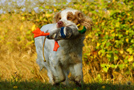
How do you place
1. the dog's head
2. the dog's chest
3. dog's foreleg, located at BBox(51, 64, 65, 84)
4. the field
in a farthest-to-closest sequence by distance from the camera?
the field < dog's foreleg, located at BBox(51, 64, 65, 84) < the dog's chest < the dog's head

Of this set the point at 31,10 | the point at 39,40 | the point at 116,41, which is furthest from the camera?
the point at 31,10

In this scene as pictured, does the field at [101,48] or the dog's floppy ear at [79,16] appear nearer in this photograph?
the dog's floppy ear at [79,16]

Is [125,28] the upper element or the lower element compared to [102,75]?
upper

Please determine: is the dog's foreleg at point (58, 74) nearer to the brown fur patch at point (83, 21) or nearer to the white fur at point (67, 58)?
the white fur at point (67, 58)

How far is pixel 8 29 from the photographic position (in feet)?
23.5

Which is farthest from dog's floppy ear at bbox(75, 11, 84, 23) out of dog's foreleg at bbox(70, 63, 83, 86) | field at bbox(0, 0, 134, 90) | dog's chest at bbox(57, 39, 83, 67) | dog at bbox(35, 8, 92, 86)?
field at bbox(0, 0, 134, 90)

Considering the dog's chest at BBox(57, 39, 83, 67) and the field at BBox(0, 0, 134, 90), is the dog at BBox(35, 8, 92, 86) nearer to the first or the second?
the dog's chest at BBox(57, 39, 83, 67)

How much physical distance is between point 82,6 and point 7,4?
283cm

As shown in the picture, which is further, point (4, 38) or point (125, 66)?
point (4, 38)

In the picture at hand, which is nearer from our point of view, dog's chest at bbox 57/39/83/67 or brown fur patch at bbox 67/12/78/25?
brown fur patch at bbox 67/12/78/25

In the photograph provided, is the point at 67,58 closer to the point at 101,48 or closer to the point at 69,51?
the point at 69,51

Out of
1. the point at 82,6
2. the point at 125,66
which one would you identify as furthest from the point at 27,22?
the point at 125,66

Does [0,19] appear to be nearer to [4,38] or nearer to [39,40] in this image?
[4,38]

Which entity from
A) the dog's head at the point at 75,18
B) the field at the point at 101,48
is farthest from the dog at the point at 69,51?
the field at the point at 101,48
